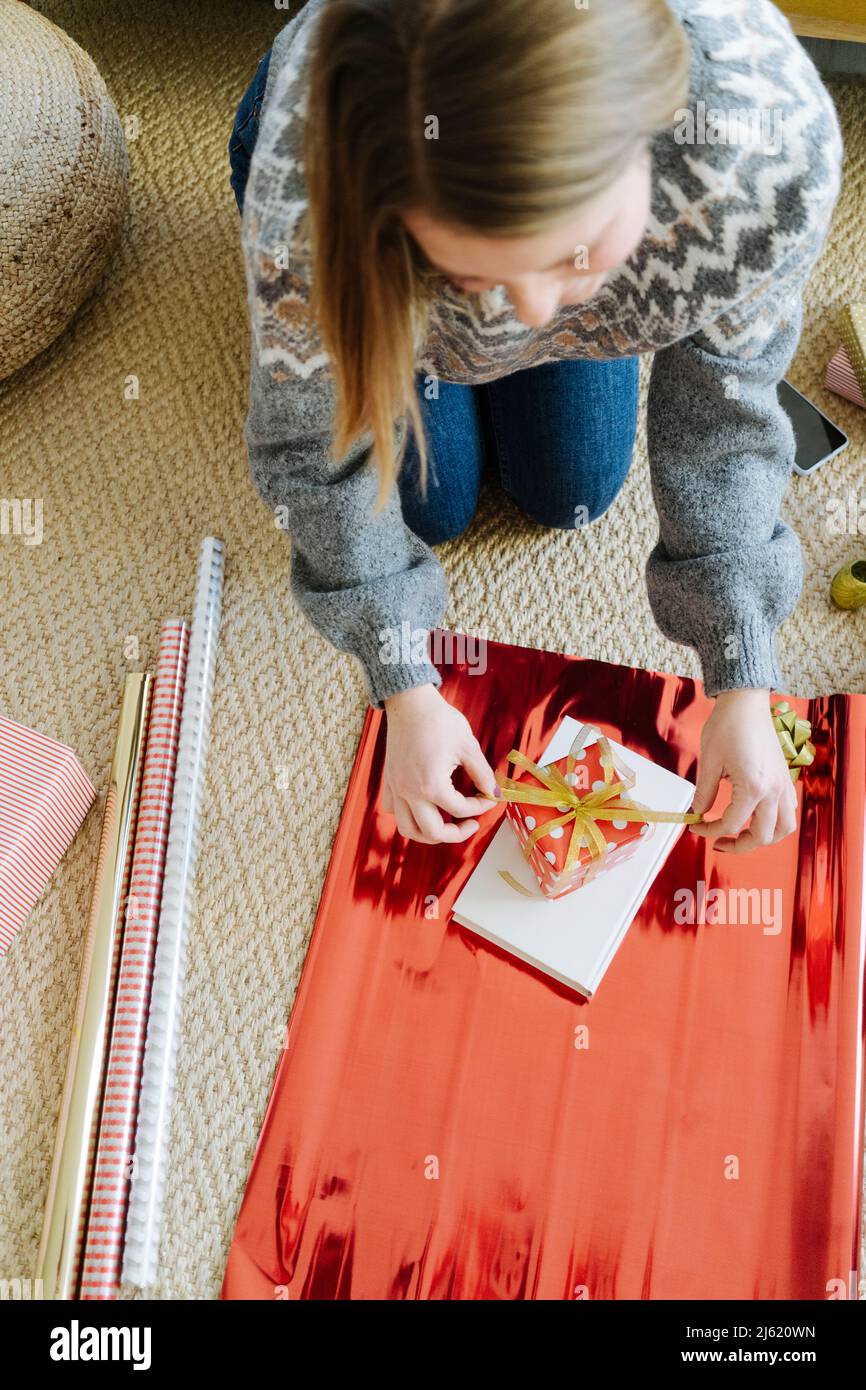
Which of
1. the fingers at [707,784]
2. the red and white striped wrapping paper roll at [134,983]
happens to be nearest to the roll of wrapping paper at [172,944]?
the red and white striped wrapping paper roll at [134,983]

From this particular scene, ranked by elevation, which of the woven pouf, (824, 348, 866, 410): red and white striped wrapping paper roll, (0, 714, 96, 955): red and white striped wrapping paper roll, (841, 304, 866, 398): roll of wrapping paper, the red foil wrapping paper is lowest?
the red foil wrapping paper

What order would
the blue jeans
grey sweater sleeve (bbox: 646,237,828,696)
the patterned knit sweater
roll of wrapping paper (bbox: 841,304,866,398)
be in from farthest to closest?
roll of wrapping paper (bbox: 841,304,866,398)
the blue jeans
grey sweater sleeve (bbox: 646,237,828,696)
the patterned knit sweater

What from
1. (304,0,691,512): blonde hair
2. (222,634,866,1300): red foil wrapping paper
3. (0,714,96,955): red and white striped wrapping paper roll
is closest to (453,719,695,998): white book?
(222,634,866,1300): red foil wrapping paper

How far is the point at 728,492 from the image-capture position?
27.9 inches

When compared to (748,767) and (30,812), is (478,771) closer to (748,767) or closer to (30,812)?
(748,767)

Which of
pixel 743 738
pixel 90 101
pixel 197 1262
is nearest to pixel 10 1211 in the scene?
pixel 197 1262

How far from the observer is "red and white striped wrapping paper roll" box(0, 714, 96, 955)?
0.92m

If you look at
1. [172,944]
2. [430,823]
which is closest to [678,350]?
[430,823]

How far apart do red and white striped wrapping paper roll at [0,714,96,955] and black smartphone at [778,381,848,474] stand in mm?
812

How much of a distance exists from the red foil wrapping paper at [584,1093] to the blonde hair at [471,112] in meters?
0.57

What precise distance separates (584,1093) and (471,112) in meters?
0.73

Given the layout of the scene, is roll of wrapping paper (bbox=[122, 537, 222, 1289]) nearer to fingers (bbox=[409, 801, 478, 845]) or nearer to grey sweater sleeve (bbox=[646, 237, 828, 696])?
fingers (bbox=[409, 801, 478, 845])

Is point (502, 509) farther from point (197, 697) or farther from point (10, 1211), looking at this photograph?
point (10, 1211)

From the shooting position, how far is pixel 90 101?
3.52 ft
